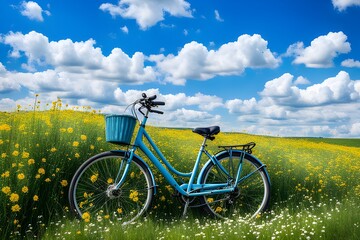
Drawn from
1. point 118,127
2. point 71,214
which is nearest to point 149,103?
point 118,127

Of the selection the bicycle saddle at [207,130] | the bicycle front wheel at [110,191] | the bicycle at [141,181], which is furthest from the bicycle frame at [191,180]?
the bicycle front wheel at [110,191]

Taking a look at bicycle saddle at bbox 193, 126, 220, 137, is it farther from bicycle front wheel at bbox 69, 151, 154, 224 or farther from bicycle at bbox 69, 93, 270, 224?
bicycle front wheel at bbox 69, 151, 154, 224

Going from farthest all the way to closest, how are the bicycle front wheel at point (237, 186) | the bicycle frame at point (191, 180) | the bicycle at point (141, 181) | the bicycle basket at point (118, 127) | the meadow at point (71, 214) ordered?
the bicycle front wheel at point (237, 186), the bicycle frame at point (191, 180), the bicycle at point (141, 181), the bicycle basket at point (118, 127), the meadow at point (71, 214)

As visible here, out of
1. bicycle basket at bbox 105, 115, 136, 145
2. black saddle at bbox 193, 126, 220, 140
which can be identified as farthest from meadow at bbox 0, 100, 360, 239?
black saddle at bbox 193, 126, 220, 140

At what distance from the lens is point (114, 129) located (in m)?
5.07

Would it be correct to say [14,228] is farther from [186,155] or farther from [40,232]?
[186,155]

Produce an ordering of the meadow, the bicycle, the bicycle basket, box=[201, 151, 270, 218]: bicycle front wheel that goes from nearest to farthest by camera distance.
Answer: the meadow, the bicycle basket, the bicycle, box=[201, 151, 270, 218]: bicycle front wheel

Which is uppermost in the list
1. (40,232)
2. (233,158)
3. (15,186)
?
(233,158)

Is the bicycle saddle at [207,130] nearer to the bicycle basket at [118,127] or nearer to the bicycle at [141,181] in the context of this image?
→ the bicycle at [141,181]

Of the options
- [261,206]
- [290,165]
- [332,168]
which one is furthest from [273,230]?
[332,168]

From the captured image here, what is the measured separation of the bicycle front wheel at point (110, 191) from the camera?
5293 mm

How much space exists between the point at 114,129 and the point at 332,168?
782cm

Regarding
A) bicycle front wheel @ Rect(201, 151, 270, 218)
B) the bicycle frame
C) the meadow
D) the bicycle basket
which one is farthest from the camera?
bicycle front wheel @ Rect(201, 151, 270, 218)

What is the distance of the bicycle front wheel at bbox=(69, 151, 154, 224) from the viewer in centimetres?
529
